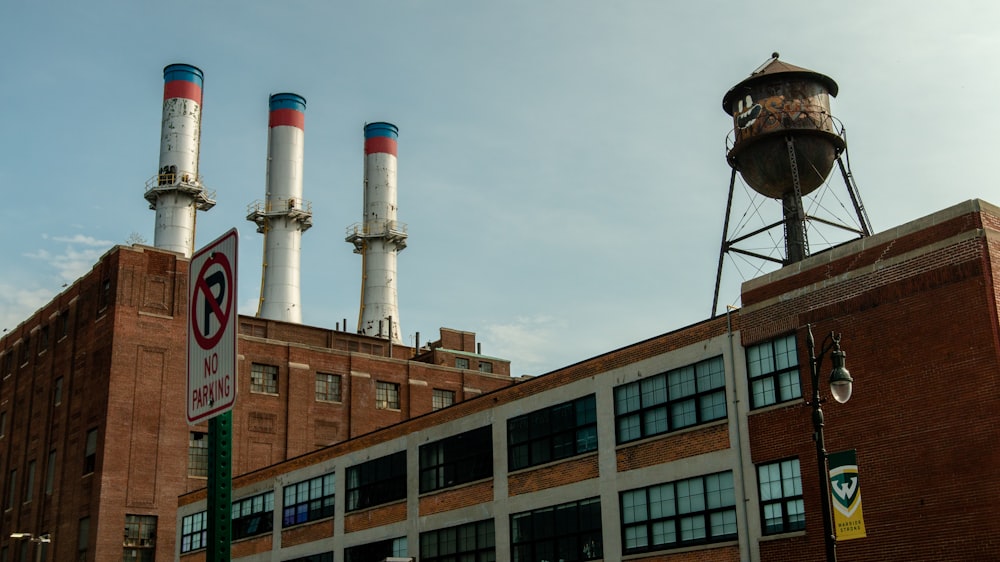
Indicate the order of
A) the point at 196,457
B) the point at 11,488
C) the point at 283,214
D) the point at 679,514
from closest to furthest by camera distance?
the point at 679,514
the point at 196,457
the point at 11,488
the point at 283,214

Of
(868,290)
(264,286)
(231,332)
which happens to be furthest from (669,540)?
(264,286)

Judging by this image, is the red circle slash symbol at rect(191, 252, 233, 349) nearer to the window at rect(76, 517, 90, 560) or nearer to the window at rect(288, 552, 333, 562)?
Result: the window at rect(288, 552, 333, 562)

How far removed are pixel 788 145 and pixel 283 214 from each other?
189 feet

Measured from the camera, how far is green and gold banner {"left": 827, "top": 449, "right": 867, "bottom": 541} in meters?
23.5

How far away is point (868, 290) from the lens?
28625 millimetres

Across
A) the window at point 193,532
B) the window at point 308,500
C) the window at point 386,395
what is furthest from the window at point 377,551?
the window at point 386,395

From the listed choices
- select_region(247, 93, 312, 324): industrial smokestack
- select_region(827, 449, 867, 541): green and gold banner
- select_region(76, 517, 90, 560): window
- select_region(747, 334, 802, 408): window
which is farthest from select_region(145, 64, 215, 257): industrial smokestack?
select_region(827, 449, 867, 541): green and gold banner

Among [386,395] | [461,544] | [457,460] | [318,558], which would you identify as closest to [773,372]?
[457,460]

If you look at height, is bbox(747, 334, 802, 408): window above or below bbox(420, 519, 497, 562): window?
above

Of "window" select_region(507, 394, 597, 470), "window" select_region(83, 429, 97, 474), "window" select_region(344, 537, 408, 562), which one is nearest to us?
"window" select_region(507, 394, 597, 470)

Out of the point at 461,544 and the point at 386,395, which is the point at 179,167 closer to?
the point at 386,395

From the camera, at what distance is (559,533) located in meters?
35.5

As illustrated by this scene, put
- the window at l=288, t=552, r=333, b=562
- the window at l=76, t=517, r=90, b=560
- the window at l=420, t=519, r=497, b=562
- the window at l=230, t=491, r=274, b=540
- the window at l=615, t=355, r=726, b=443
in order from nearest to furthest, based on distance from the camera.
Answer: the window at l=615, t=355, r=726, b=443 < the window at l=420, t=519, r=497, b=562 < the window at l=288, t=552, r=333, b=562 < the window at l=230, t=491, r=274, b=540 < the window at l=76, t=517, r=90, b=560

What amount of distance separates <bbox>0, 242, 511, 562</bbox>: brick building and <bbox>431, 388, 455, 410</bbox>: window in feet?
0.30
